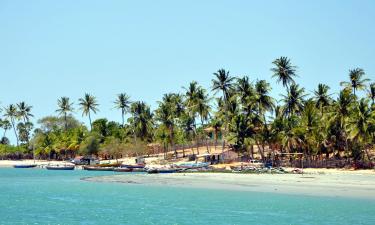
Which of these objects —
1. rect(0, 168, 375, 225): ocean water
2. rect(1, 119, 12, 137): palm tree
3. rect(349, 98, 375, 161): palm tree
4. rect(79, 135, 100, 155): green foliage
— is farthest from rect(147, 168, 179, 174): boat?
rect(1, 119, 12, 137): palm tree

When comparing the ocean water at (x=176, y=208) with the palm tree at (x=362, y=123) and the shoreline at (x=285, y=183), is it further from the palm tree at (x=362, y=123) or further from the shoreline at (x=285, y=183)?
the palm tree at (x=362, y=123)

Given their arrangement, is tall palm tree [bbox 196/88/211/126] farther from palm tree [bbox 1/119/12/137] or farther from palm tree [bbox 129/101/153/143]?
palm tree [bbox 1/119/12/137]

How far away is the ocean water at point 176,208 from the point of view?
1395 inches

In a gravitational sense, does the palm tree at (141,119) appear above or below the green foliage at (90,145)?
above

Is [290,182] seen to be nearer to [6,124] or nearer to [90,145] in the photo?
[90,145]

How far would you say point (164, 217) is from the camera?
121 feet

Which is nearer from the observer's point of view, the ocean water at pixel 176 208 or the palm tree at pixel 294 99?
the ocean water at pixel 176 208

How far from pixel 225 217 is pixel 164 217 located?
4199mm

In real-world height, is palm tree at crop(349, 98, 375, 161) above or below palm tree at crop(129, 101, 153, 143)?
below

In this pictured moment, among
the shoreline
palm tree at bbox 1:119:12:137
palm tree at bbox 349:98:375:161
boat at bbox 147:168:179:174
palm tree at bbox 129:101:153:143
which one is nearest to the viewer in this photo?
the shoreline

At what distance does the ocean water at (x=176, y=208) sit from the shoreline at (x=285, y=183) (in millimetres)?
2976

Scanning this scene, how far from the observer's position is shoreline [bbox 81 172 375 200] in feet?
162

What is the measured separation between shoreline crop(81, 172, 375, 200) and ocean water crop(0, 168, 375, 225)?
117 inches

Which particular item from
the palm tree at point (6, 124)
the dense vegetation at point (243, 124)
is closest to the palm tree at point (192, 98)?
the dense vegetation at point (243, 124)
